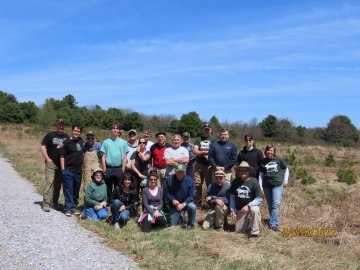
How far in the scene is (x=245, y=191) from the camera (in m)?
7.87

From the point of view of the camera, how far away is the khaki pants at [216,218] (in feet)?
26.1

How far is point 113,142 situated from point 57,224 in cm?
198

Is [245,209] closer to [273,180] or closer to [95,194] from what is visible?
[273,180]

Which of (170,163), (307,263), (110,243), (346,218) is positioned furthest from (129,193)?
(346,218)

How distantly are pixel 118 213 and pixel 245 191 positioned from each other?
2.33 meters

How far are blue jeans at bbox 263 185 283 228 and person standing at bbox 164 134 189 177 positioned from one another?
1739mm

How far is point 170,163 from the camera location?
8.53 meters

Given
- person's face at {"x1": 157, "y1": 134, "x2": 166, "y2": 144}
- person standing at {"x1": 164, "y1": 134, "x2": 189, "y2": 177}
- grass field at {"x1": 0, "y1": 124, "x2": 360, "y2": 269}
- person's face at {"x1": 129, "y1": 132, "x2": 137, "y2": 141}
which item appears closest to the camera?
grass field at {"x1": 0, "y1": 124, "x2": 360, "y2": 269}

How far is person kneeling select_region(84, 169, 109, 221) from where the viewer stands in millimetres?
8195

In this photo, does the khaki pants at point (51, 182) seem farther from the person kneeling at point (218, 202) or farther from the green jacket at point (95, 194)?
the person kneeling at point (218, 202)

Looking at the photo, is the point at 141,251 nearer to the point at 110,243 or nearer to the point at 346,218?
the point at 110,243

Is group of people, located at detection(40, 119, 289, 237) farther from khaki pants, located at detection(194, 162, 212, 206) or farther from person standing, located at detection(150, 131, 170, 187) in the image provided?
khaki pants, located at detection(194, 162, 212, 206)

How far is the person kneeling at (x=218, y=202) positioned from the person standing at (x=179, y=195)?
0.33 meters

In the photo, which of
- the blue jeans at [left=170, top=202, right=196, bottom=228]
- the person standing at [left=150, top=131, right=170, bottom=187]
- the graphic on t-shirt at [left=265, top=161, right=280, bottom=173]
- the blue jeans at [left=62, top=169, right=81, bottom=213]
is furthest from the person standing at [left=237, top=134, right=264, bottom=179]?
the blue jeans at [left=62, top=169, right=81, bottom=213]
